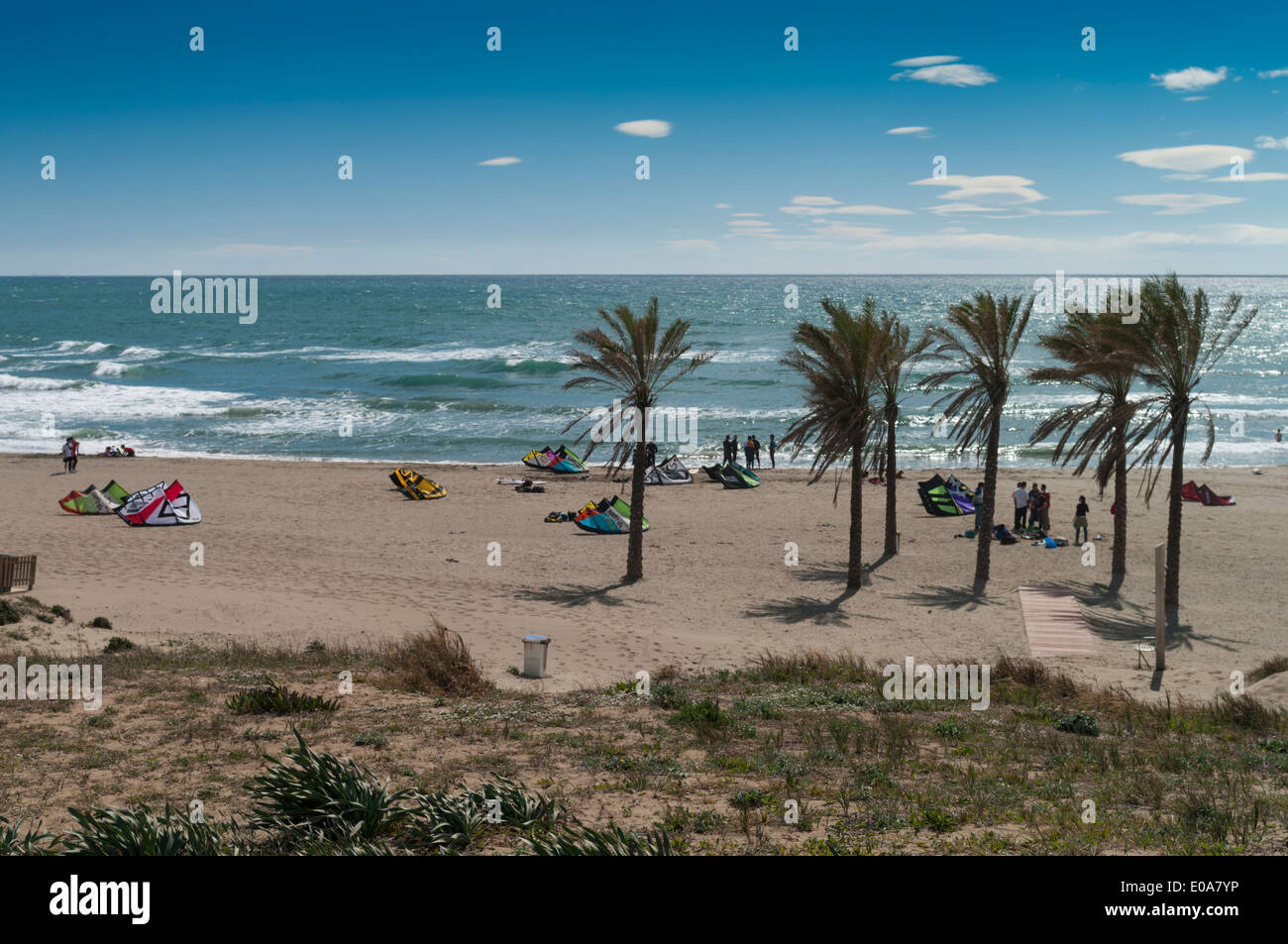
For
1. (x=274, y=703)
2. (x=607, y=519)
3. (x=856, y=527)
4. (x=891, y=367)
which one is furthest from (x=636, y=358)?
(x=274, y=703)

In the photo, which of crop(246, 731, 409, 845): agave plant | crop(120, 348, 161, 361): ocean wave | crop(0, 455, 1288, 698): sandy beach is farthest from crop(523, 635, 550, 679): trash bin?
crop(120, 348, 161, 361): ocean wave

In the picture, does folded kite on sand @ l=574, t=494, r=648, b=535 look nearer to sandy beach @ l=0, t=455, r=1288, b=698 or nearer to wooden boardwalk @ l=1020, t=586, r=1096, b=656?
sandy beach @ l=0, t=455, r=1288, b=698

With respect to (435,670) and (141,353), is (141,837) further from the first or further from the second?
(141,353)

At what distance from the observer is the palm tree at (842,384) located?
65.7ft

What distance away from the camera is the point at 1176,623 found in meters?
17.8

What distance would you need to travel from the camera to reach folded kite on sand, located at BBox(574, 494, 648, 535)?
26609 millimetres

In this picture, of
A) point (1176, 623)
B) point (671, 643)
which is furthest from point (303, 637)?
point (1176, 623)

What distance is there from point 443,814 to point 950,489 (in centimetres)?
2469

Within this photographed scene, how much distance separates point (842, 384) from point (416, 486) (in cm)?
1661

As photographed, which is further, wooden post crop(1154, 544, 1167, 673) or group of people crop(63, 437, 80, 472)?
group of people crop(63, 437, 80, 472)

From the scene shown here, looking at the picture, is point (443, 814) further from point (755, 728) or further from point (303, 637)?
point (303, 637)

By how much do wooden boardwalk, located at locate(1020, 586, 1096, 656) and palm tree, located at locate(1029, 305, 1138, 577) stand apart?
2.38 meters

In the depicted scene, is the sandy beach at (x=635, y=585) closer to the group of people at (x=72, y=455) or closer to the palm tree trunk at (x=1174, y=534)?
the palm tree trunk at (x=1174, y=534)

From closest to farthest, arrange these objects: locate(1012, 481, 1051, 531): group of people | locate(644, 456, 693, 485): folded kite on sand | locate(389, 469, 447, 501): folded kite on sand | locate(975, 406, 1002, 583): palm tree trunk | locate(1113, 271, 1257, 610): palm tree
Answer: locate(1113, 271, 1257, 610): palm tree → locate(975, 406, 1002, 583): palm tree trunk → locate(1012, 481, 1051, 531): group of people → locate(389, 469, 447, 501): folded kite on sand → locate(644, 456, 693, 485): folded kite on sand
